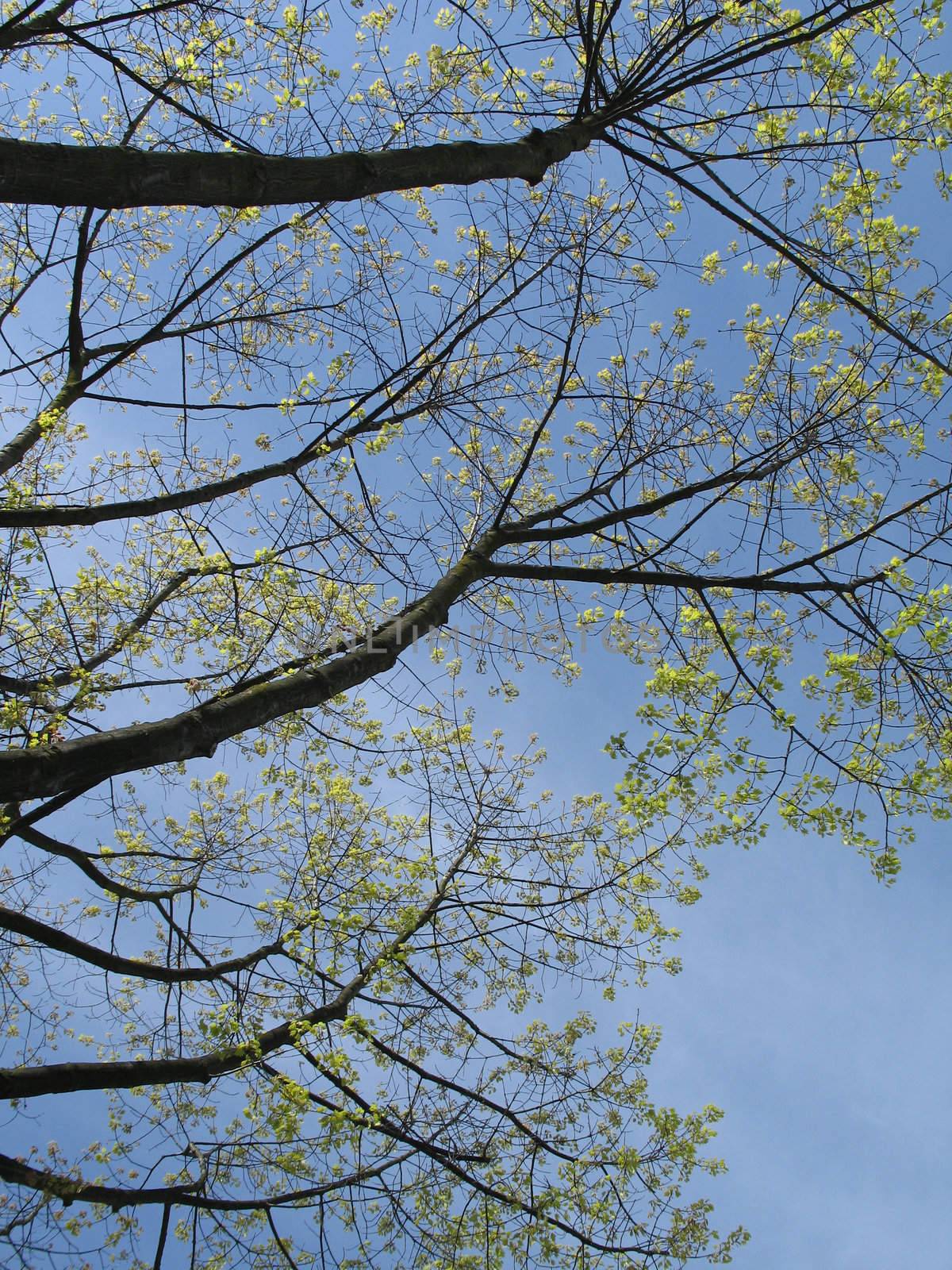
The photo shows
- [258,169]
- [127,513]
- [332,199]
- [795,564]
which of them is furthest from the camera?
[127,513]

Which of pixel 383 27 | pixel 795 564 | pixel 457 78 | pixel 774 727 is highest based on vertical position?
pixel 383 27

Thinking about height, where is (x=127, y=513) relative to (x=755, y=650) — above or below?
above

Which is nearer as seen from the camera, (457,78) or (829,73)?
(829,73)

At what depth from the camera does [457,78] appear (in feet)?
16.5

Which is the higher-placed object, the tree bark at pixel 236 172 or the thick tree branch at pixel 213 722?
the tree bark at pixel 236 172

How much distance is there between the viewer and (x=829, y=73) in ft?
15.3

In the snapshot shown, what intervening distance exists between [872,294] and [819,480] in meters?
1.13

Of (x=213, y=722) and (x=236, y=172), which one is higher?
(x=236, y=172)

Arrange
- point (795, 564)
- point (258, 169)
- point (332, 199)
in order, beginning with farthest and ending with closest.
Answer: point (795, 564) → point (332, 199) → point (258, 169)

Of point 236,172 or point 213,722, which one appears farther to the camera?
point 213,722

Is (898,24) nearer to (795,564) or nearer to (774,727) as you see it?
(795,564)

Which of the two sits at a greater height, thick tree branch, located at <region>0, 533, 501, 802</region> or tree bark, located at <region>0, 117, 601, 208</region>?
tree bark, located at <region>0, 117, 601, 208</region>

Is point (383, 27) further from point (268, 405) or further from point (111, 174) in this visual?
point (111, 174)

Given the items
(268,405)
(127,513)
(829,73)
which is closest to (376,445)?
(268,405)
